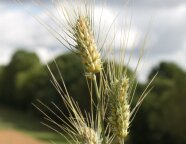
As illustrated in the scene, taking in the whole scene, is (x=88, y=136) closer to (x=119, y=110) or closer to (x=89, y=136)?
(x=89, y=136)

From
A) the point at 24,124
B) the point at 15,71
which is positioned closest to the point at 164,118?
the point at 24,124

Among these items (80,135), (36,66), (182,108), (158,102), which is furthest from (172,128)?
(36,66)

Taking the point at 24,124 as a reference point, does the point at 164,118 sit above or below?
above

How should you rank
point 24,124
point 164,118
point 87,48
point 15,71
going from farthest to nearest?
point 15,71 < point 24,124 < point 164,118 < point 87,48

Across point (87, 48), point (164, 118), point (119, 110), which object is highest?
point (87, 48)

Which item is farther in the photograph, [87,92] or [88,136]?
[87,92]

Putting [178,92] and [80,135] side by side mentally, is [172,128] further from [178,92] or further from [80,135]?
[80,135]

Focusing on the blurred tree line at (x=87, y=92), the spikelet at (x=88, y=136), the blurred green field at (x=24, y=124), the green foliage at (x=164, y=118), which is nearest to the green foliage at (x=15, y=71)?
the blurred tree line at (x=87, y=92)
